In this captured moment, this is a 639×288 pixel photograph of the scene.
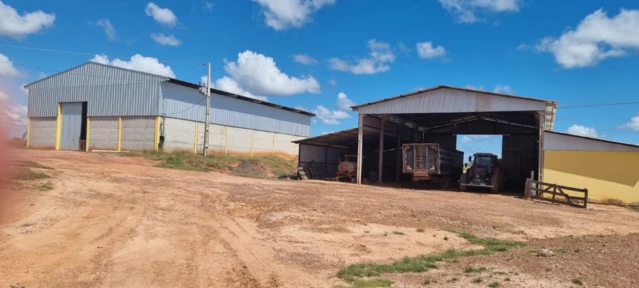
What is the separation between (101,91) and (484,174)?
34.9m

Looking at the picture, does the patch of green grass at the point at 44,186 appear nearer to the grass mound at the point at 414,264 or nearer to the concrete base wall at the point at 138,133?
the grass mound at the point at 414,264

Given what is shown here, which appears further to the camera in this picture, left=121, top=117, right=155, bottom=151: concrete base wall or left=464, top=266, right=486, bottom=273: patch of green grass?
left=121, top=117, right=155, bottom=151: concrete base wall

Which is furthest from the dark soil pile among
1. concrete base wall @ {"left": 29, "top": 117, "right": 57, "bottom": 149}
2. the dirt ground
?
concrete base wall @ {"left": 29, "top": 117, "right": 57, "bottom": 149}

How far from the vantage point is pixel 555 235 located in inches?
542

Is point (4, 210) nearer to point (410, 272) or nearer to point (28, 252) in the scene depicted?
point (410, 272)

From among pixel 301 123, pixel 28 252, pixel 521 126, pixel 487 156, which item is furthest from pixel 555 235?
pixel 301 123

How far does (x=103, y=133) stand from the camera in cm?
4200

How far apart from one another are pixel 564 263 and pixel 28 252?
35.2 feet

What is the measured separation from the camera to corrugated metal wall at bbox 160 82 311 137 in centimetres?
4100

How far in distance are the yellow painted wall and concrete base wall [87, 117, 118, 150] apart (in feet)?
118

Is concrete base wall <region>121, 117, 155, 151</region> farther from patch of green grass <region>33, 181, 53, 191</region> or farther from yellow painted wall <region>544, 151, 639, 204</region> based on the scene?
yellow painted wall <region>544, 151, 639, 204</region>

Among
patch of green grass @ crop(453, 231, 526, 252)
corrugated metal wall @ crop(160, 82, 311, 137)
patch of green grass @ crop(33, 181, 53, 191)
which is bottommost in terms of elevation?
patch of green grass @ crop(453, 231, 526, 252)

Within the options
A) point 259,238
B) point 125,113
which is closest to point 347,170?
point 125,113

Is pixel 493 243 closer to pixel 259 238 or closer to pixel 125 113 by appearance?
pixel 259 238
